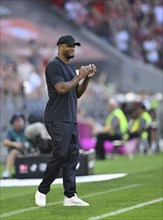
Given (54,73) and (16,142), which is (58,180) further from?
(54,73)

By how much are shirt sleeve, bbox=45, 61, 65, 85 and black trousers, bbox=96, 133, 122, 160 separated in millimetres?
11984

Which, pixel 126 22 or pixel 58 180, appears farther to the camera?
pixel 126 22

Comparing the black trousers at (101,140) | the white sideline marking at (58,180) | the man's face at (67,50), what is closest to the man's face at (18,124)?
the white sideline marking at (58,180)

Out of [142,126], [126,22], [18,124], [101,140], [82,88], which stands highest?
[126,22]

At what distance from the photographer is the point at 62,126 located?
30.6 feet

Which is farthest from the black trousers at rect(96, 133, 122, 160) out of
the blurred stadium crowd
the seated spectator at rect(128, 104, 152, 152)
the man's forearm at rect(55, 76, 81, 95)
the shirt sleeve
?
the man's forearm at rect(55, 76, 81, 95)

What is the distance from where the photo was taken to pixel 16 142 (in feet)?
53.0

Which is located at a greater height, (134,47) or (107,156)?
(134,47)

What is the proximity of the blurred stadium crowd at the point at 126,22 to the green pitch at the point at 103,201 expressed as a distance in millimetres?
17750

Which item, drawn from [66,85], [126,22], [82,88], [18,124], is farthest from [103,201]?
[126,22]

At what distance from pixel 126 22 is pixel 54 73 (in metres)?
24.2

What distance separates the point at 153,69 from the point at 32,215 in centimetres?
2445

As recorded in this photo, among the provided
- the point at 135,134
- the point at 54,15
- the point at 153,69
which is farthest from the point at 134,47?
the point at 135,134

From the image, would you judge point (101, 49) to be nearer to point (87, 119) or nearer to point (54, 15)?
point (54, 15)
